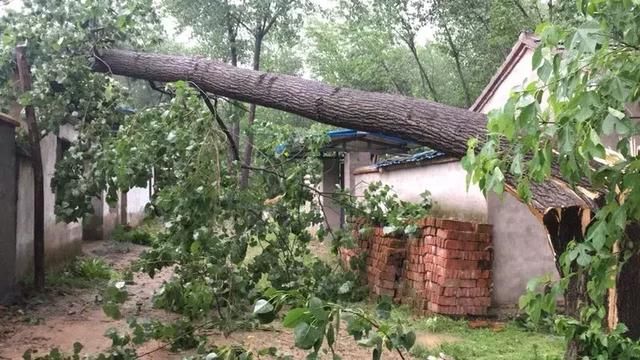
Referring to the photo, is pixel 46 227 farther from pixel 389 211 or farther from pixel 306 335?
pixel 306 335

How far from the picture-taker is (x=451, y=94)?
21.4 m

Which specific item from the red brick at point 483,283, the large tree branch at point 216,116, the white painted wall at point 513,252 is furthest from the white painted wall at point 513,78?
the large tree branch at point 216,116

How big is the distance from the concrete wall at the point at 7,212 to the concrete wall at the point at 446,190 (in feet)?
16.0

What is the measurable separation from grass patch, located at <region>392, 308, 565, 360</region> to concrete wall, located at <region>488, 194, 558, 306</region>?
476 millimetres

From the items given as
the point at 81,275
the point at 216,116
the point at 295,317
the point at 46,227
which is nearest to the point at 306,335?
the point at 295,317

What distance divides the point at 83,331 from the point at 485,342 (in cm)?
381

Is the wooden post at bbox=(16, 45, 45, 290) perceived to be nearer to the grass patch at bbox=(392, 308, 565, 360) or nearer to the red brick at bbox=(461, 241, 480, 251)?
the grass patch at bbox=(392, 308, 565, 360)

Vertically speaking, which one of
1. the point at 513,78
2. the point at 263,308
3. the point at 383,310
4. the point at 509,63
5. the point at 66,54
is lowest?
the point at 383,310

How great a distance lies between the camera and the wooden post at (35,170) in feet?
22.2

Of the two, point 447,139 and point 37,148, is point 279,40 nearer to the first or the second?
point 37,148

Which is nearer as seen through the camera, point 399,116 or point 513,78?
point 399,116

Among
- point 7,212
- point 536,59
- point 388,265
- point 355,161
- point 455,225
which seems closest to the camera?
point 536,59

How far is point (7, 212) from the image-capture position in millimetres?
6801

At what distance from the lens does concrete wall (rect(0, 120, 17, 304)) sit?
6.65 metres
